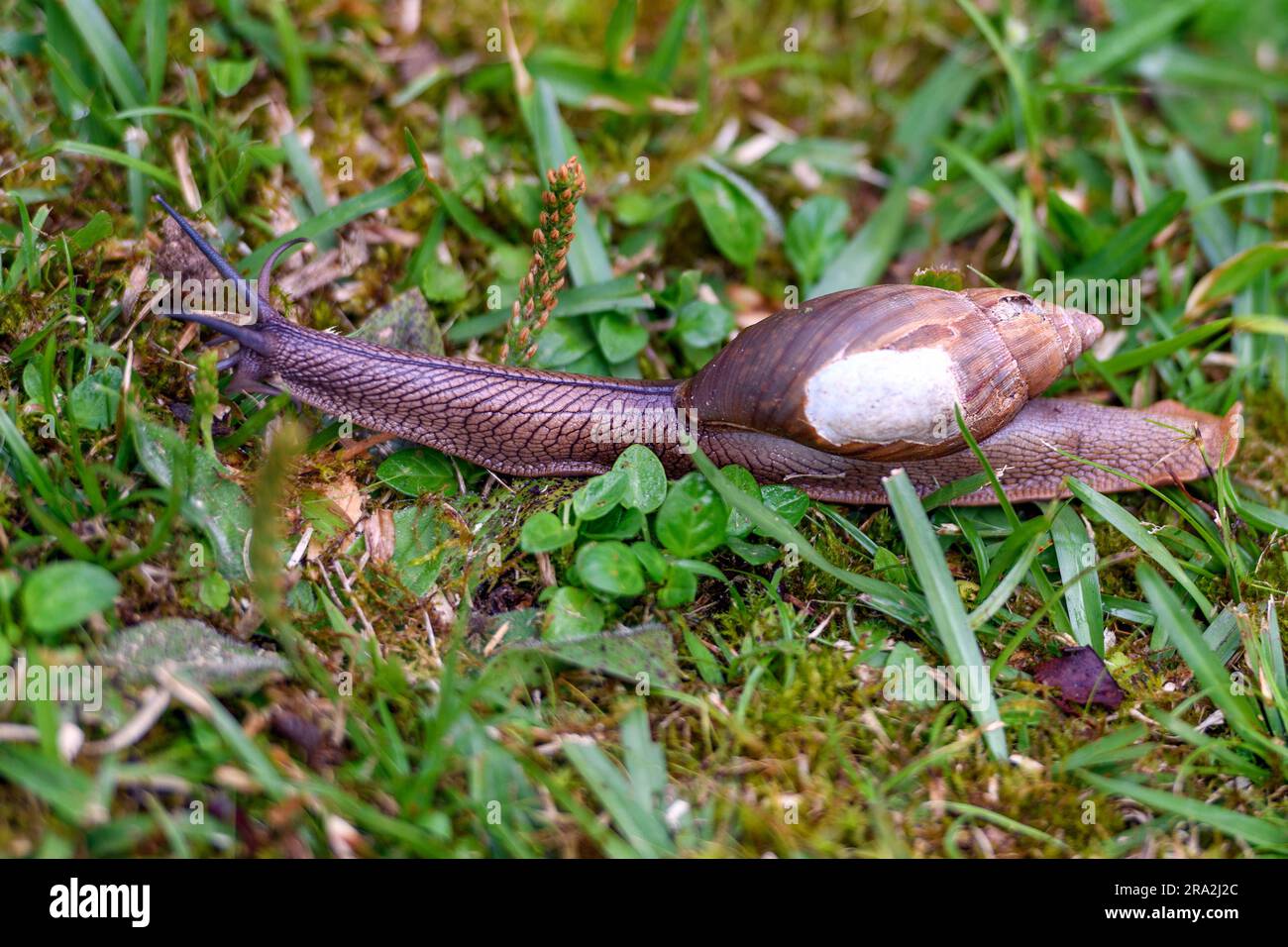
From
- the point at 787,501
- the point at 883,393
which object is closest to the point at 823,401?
the point at 883,393

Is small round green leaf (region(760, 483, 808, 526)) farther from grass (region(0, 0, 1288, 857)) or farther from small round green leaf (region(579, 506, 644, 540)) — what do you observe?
small round green leaf (region(579, 506, 644, 540))

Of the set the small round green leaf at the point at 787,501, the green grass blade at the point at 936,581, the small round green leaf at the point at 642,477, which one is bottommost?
the green grass blade at the point at 936,581

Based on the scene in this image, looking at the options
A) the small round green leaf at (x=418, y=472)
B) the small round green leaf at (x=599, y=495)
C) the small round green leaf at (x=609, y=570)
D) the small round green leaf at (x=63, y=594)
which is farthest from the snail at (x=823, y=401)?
the small round green leaf at (x=63, y=594)

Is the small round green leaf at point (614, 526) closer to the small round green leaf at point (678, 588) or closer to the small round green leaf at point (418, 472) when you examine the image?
the small round green leaf at point (678, 588)

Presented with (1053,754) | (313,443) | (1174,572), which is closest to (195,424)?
(313,443)

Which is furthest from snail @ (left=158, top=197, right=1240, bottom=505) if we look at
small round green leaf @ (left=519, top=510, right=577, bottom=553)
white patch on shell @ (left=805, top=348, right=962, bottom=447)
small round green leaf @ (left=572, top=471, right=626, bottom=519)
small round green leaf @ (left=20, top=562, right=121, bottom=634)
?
small round green leaf @ (left=20, top=562, right=121, bottom=634)
